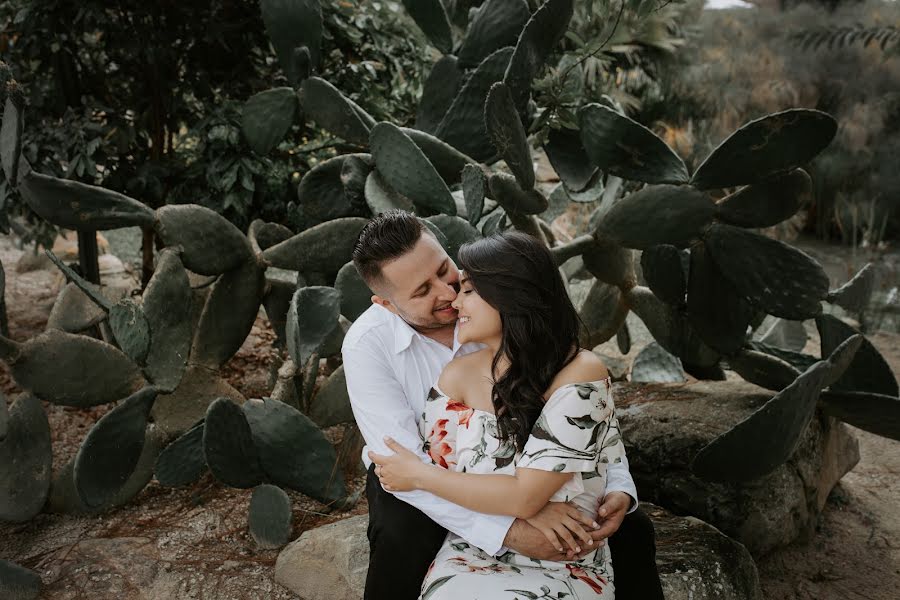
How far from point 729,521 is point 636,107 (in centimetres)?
889

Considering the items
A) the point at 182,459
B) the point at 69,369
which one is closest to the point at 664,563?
the point at 182,459

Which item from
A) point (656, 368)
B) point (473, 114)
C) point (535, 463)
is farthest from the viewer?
point (656, 368)

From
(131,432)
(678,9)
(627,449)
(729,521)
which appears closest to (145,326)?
(131,432)

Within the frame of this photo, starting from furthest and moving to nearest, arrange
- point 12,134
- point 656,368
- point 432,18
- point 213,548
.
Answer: point 656,368 → point 432,18 → point 213,548 → point 12,134

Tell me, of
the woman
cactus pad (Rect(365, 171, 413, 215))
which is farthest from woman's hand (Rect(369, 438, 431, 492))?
cactus pad (Rect(365, 171, 413, 215))

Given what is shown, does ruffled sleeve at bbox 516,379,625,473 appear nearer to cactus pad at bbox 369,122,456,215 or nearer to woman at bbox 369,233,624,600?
woman at bbox 369,233,624,600

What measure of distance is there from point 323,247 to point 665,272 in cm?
118

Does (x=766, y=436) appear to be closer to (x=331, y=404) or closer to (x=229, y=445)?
(x=331, y=404)

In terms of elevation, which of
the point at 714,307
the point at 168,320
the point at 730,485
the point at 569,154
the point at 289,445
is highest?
the point at 569,154

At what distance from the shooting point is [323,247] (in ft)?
9.19

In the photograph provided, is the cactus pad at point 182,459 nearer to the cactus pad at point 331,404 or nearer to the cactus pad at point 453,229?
the cactus pad at point 331,404

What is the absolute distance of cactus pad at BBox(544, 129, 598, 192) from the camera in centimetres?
296

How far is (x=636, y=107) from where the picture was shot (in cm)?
1062

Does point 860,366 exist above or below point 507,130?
below
